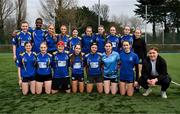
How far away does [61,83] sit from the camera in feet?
23.7

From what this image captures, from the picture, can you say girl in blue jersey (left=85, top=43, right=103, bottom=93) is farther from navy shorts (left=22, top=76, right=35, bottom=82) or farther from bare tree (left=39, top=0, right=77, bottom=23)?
bare tree (left=39, top=0, right=77, bottom=23)

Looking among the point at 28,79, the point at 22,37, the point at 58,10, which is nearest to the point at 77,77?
the point at 28,79

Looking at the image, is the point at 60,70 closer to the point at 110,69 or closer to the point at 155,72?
the point at 110,69

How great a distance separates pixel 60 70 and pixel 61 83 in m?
0.29

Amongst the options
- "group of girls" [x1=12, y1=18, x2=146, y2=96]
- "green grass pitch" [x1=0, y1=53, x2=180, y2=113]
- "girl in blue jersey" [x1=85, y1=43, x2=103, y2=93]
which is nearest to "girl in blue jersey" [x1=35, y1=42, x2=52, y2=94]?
"group of girls" [x1=12, y1=18, x2=146, y2=96]

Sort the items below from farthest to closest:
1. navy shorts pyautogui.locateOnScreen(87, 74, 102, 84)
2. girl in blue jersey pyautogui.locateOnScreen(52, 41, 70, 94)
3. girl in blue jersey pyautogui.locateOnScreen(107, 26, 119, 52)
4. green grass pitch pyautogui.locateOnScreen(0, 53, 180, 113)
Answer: girl in blue jersey pyautogui.locateOnScreen(107, 26, 119, 52)
navy shorts pyautogui.locateOnScreen(87, 74, 102, 84)
girl in blue jersey pyautogui.locateOnScreen(52, 41, 70, 94)
green grass pitch pyautogui.locateOnScreen(0, 53, 180, 113)

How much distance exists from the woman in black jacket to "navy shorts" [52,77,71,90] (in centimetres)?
159

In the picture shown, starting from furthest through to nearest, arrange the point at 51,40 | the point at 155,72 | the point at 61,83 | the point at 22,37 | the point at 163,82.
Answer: the point at 51,40, the point at 22,37, the point at 61,83, the point at 155,72, the point at 163,82

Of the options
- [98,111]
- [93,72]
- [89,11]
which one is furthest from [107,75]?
[89,11]

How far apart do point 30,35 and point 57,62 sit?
1016mm

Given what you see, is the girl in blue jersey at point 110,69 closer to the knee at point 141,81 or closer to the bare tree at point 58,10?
the knee at point 141,81

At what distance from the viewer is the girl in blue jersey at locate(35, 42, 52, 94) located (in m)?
7.09

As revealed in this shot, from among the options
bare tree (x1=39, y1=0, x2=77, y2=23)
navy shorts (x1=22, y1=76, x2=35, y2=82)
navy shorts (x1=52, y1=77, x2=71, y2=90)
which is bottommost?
navy shorts (x1=52, y1=77, x2=71, y2=90)

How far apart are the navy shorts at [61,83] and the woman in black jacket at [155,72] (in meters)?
1.59
